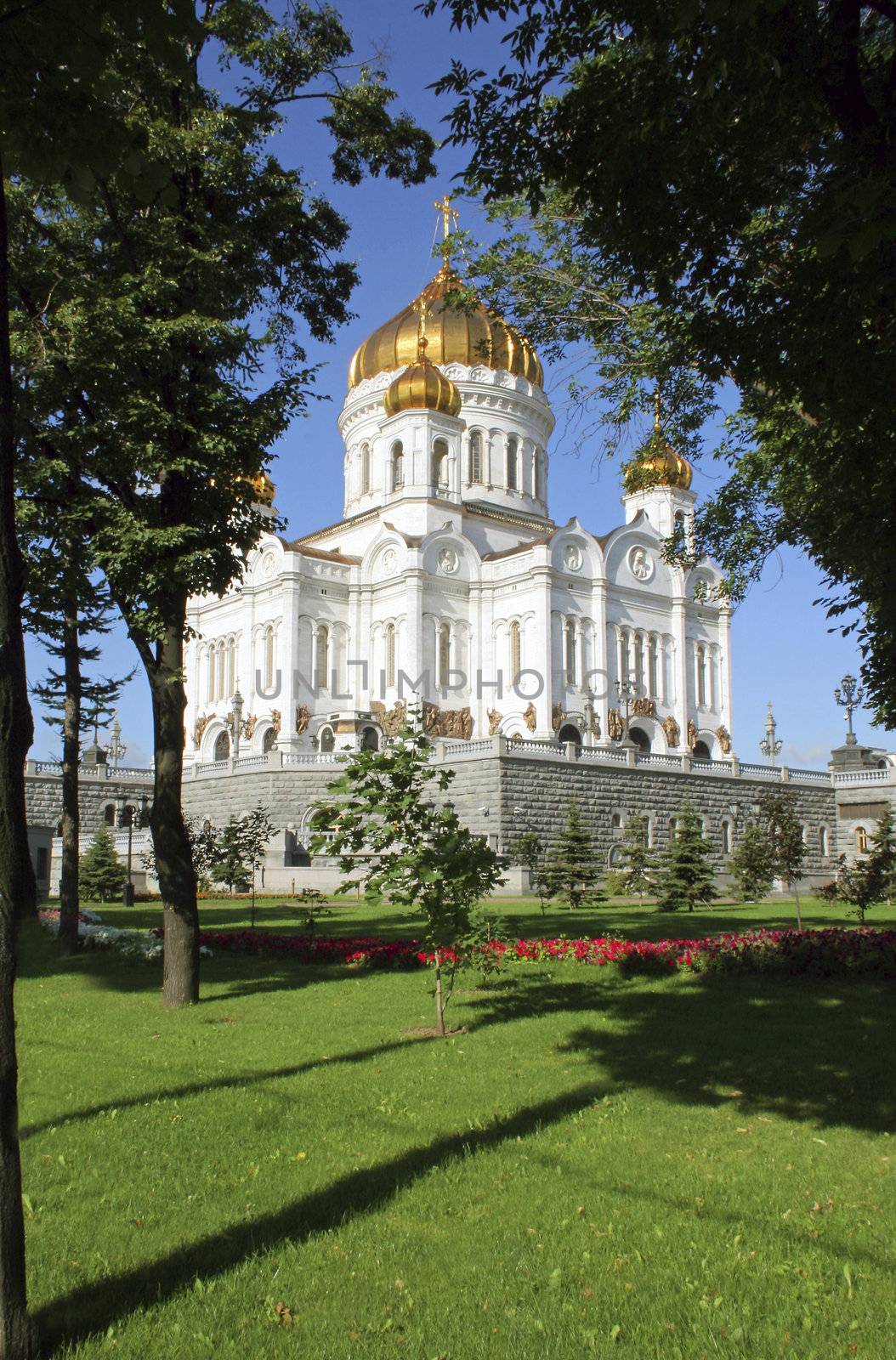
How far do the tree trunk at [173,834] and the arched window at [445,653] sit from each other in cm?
3333

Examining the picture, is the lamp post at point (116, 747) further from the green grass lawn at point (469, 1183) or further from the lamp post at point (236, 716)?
the green grass lawn at point (469, 1183)

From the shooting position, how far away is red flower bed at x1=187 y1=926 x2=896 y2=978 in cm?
1218

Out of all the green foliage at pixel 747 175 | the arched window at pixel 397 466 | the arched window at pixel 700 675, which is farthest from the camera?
the arched window at pixel 700 675

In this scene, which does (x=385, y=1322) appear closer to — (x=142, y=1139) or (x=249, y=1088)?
(x=142, y=1139)

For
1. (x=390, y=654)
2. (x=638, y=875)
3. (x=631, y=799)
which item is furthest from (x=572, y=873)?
(x=390, y=654)

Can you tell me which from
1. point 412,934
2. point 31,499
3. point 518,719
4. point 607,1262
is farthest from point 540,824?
point 607,1262

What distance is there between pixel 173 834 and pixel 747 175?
27.6 feet

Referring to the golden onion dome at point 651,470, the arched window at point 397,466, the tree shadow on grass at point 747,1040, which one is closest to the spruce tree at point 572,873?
the golden onion dome at point 651,470

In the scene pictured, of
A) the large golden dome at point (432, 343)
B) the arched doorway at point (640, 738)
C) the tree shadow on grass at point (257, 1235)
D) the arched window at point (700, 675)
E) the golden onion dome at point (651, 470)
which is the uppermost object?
the large golden dome at point (432, 343)

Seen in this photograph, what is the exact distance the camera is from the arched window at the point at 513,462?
5275 centimetres

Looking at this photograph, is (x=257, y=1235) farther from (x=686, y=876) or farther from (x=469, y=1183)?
(x=686, y=876)

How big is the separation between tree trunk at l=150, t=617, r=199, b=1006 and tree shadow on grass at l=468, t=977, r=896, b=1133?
3030 mm

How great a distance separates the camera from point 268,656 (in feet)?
153

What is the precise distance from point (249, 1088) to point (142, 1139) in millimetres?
1268
